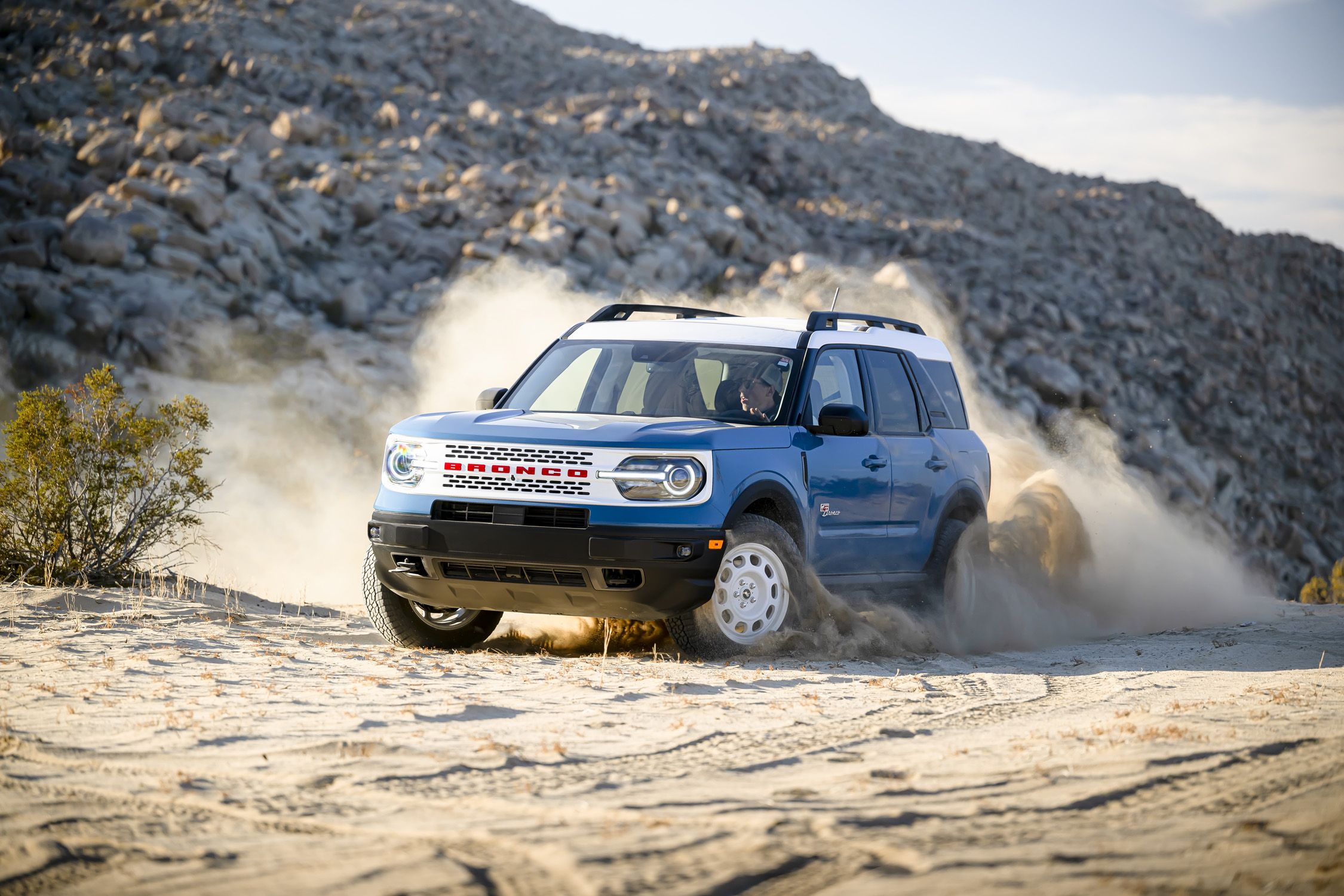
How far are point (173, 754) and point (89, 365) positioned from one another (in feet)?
58.9

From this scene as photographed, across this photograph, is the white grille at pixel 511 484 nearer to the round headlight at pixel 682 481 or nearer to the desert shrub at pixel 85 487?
the round headlight at pixel 682 481

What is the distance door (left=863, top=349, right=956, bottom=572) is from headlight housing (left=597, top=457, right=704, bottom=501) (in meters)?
2.17

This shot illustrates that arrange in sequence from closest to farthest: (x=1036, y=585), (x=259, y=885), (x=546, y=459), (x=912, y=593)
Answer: (x=259, y=885), (x=546, y=459), (x=912, y=593), (x=1036, y=585)

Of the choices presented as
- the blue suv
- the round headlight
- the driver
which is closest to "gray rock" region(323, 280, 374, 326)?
the blue suv

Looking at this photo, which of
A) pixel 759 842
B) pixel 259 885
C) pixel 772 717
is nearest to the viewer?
pixel 259 885

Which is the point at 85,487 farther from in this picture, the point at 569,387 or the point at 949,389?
the point at 949,389

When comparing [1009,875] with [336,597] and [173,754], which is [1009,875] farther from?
[336,597]

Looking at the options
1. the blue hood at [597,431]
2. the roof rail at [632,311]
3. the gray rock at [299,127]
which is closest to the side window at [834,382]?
the blue hood at [597,431]

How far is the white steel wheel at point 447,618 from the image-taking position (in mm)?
8281

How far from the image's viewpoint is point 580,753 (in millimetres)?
5031

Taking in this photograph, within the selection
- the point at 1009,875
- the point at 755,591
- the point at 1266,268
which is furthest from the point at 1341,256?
the point at 1009,875

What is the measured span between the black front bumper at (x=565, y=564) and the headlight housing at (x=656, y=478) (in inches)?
7.7

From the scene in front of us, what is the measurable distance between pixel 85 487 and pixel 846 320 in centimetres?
630

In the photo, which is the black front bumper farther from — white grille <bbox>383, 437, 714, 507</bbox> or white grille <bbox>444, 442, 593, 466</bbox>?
white grille <bbox>444, 442, 593, 466</bbox>
